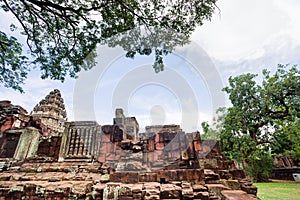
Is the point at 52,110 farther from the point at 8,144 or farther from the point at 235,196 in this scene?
the point at 235,196

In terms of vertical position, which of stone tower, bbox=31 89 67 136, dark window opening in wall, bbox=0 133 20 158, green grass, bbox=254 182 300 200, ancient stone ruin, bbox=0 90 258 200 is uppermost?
stone tower, bbox=31 89 67 136

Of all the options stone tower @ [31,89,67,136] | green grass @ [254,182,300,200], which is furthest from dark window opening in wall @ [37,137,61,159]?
stone tower @ [31,89,67,136]

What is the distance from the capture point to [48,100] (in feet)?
92.2

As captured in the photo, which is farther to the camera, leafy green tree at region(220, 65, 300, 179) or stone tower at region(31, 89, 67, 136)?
stone tower at region(31, 89, 67, 136)

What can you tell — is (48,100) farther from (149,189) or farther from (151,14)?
(149,189)

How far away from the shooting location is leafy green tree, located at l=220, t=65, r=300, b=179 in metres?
12.9

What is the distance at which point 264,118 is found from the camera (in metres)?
14.0

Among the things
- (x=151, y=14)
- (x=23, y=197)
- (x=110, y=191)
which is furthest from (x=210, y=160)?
(x=151, y=14)

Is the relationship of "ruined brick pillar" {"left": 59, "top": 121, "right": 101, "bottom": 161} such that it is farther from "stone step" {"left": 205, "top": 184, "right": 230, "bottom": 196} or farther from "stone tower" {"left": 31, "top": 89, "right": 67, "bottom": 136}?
"stone tower" {"left": 31, "top": 89, "right": 67, "bottom": 136}

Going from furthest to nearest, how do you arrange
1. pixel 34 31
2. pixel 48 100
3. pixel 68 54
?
pixel 48 100
pixel 68 54
pixel 34 31

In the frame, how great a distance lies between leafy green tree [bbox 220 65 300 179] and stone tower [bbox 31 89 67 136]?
25.4m

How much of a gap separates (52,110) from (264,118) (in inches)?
1190

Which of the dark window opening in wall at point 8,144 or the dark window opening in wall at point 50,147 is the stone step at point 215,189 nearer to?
the dark window opening in wall at point 50,147

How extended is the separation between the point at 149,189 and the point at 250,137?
13297mm
